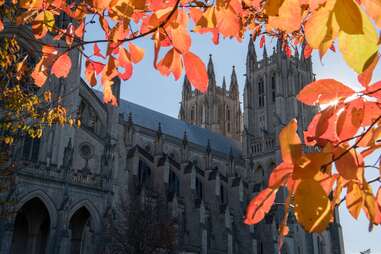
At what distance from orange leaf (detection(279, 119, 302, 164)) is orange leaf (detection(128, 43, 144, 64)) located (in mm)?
1302

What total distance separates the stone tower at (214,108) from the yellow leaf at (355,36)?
54.3 m

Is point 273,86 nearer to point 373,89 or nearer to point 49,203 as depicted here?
point 49,203

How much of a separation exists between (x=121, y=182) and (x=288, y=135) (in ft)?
90.1

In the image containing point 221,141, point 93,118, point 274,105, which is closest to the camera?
point 93,118

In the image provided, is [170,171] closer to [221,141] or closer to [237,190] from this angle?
[237,190]

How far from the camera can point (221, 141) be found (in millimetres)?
50719

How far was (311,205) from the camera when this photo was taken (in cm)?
107

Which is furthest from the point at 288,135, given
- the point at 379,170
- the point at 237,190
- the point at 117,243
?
the point at 237,190

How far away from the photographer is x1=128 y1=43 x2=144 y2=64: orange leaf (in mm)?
2301

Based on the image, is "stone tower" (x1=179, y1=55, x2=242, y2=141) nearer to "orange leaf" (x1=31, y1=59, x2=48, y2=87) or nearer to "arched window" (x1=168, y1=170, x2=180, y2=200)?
"arched window" (x1=168, y1=170, x2=180, y2=200)

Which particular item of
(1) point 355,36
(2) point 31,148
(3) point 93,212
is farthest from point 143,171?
(1) point 355,36

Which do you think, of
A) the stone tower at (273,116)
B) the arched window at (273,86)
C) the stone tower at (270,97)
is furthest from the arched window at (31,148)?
the arched window at (273,86)

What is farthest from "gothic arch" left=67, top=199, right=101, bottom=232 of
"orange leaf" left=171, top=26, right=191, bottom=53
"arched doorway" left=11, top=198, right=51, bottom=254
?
→ "orange leaf" left=171, top=26, right=191, bottom=53

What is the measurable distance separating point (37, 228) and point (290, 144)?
62.6 ft
